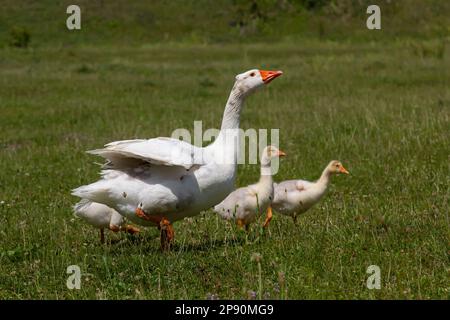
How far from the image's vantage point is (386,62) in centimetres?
3572

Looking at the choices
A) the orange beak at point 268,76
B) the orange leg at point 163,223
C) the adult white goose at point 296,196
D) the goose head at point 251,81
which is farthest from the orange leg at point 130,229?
the orange beak at point 268,76

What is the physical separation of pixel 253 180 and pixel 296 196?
3.18 m

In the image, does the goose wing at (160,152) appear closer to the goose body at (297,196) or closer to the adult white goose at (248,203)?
the adult white goose at (248,203)

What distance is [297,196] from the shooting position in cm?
909

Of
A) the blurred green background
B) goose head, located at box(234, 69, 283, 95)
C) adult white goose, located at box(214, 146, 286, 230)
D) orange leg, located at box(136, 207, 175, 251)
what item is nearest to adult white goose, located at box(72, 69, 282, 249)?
orange leg, located at box(136, 207, 175, 251)

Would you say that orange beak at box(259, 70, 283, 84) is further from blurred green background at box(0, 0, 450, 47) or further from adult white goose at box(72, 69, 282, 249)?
blurred green background at box(0, 0, 450, 47)

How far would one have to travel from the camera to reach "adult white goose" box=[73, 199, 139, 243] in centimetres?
813

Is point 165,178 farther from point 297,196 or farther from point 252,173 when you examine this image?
point 252,173

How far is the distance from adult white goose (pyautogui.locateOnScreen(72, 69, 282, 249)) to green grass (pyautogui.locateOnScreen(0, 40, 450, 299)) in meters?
0.45

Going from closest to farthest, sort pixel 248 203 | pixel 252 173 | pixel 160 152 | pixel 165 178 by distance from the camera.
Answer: pixel 160 152
pixel 165 178
pixel 248 203
pixel 252 173

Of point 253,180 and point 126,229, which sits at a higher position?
point 126,229

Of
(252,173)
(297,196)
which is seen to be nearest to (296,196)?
(297,196)

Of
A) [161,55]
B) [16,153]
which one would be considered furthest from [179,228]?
[161,55]
